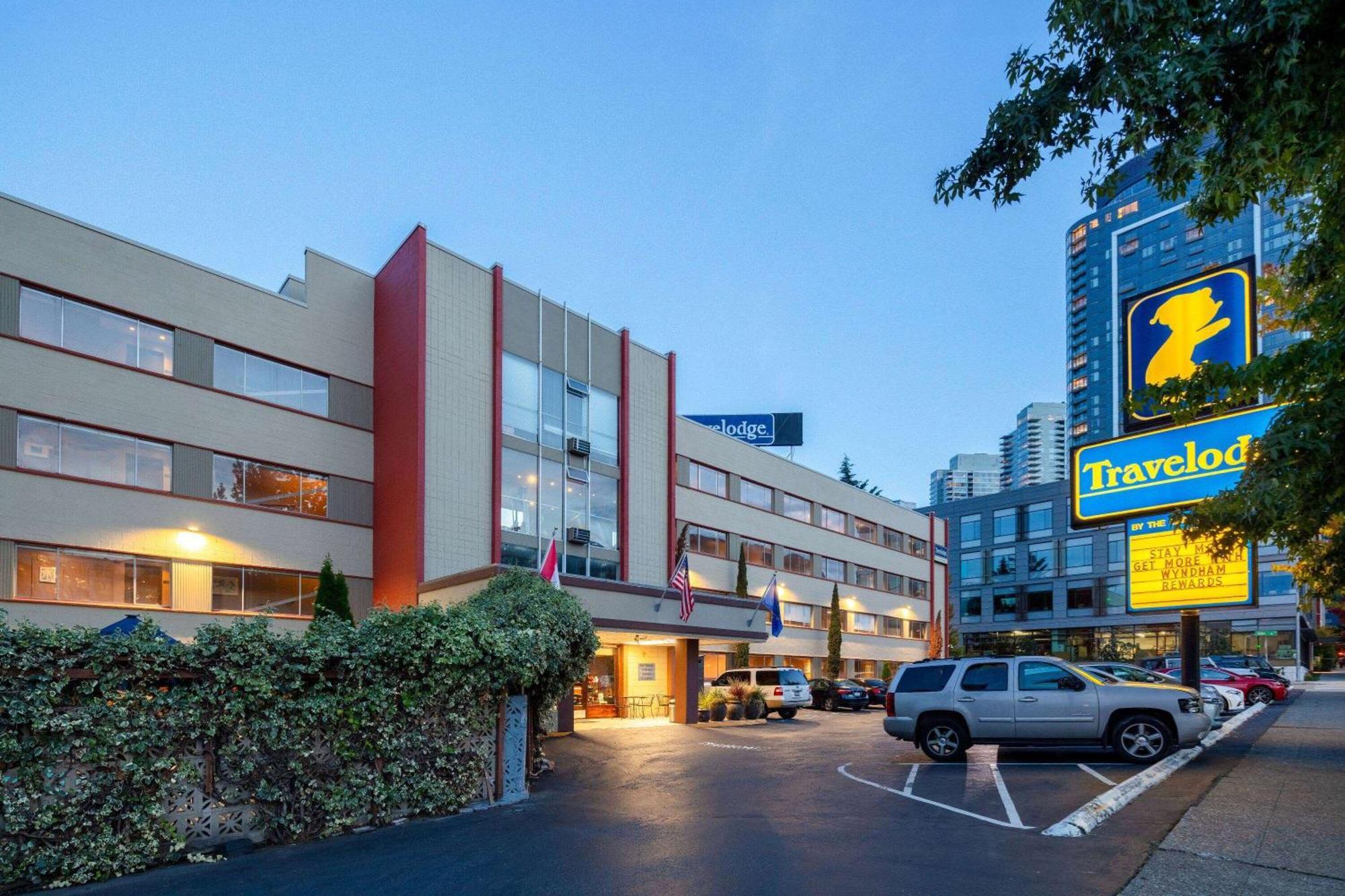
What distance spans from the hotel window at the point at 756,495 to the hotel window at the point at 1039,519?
5000 cm

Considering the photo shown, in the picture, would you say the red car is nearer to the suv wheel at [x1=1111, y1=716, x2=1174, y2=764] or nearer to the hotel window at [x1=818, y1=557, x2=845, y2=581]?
the hotel window at [x1=818, y1=557, x2=845, y2=581]

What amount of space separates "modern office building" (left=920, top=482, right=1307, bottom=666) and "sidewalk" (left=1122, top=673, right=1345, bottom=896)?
220 feet

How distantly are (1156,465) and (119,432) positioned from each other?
2388 cm

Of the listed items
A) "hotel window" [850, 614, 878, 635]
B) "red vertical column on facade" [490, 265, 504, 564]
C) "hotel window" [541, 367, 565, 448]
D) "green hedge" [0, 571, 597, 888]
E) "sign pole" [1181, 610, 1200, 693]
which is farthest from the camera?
"hotel window" [850, 614, 878, 635]

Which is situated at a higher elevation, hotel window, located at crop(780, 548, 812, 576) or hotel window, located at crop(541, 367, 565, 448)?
hotel window, located at crop(541, 367, 565, 448)

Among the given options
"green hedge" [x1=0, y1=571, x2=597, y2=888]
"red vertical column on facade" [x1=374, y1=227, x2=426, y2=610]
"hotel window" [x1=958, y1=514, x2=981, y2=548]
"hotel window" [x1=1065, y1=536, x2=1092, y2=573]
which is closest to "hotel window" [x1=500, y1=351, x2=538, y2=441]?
"red vertical column on facade" [x1=374, y1=227, x2=426, y2=610]

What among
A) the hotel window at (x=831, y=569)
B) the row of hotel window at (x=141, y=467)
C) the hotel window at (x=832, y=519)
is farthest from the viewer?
the hotel window at (x=832, y=519)

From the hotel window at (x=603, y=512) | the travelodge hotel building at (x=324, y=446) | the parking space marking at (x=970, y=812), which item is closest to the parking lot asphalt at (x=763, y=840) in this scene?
the parking space marking at (x=970, y=812)

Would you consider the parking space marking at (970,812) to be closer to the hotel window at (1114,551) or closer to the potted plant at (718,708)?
the potted plant at (718,708)

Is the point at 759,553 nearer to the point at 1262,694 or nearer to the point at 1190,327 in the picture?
the point at 1262,694

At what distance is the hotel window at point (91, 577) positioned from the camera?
22.3 m

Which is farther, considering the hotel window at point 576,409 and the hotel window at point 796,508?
the hotel window at point 796,508

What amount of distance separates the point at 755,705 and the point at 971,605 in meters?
67.8

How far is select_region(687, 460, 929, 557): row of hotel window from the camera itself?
1660 inches
